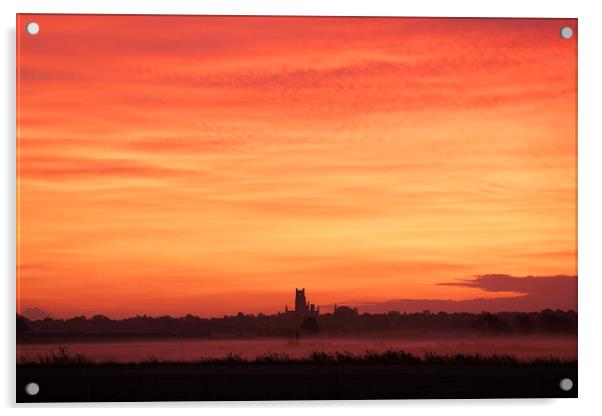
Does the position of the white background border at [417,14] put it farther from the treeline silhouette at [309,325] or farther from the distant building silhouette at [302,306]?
the distant building silhouette at [302,306]

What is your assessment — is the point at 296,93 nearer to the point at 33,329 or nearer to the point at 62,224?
the point at 62,224

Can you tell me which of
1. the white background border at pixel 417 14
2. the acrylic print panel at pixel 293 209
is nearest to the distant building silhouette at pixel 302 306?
the acrylic print panel at pixel 293 209

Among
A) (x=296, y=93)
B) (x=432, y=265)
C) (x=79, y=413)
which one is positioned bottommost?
→ (x=79, y=413)

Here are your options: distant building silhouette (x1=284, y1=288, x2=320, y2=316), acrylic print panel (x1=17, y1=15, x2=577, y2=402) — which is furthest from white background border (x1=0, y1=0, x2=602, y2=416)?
distant building silhouette (x1=284, y1=288, x2=320, y2=316)

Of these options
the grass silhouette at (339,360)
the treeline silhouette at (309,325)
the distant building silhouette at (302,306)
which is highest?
the distant building silhouette at (302,306)

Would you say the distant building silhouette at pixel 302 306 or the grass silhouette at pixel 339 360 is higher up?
the distant building silhouette at pixel 302 306

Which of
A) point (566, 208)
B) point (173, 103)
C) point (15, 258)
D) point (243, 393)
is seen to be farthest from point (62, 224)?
point (566, 208)

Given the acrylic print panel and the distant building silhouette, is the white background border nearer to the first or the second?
the acrylic print panel

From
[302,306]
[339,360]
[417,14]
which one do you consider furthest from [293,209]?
[417,14]
